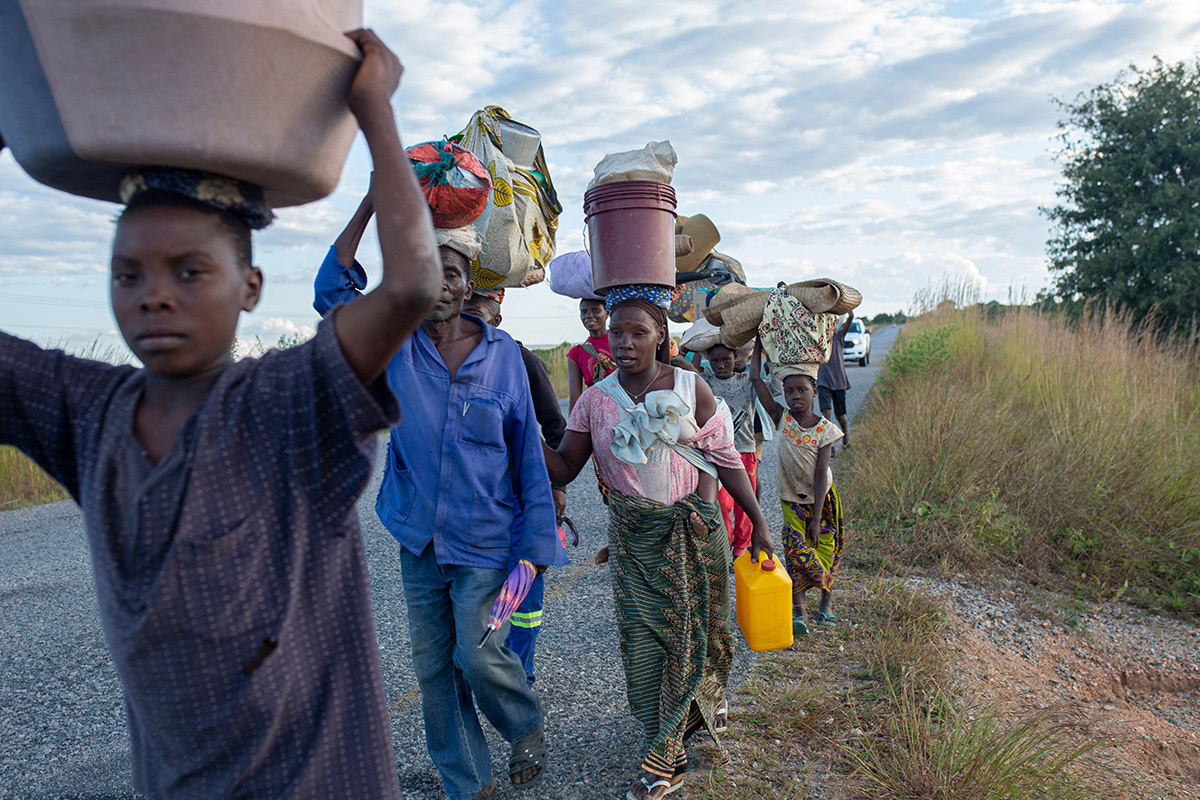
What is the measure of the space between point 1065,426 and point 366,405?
23.2 ft

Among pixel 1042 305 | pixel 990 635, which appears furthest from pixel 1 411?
pixel 1042 305

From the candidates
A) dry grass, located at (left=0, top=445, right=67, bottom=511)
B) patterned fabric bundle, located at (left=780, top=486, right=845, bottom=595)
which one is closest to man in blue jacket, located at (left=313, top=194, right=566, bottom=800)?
patterned fabric bundle, located at (left=780, top=486, right=845, bottom=595)

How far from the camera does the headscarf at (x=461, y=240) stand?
3010mm

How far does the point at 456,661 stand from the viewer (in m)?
2.93

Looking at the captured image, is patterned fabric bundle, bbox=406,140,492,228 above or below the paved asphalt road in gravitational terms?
above

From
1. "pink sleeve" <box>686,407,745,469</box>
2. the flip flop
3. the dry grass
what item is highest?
"pink sleeve" <box>686,407,745,469</box>

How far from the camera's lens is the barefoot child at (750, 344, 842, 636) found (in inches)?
191

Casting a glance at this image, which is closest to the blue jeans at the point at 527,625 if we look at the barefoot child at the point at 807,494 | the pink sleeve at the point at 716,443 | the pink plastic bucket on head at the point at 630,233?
the pink sleeve at the point at 716,443

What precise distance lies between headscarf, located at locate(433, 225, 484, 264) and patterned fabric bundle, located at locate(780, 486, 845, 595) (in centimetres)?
272

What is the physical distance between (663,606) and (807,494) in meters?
1.91

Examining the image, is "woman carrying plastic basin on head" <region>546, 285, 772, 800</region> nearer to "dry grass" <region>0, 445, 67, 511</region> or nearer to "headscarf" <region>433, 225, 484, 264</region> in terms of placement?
"headscarf" <region>433, 225, 484, 264</region>

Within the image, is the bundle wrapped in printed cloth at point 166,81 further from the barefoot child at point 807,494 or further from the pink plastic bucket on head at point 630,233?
the barefoot child at point 807,494

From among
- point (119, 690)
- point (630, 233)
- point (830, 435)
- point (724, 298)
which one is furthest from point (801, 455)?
point (119, 690)

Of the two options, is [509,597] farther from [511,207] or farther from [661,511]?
[511,207]
